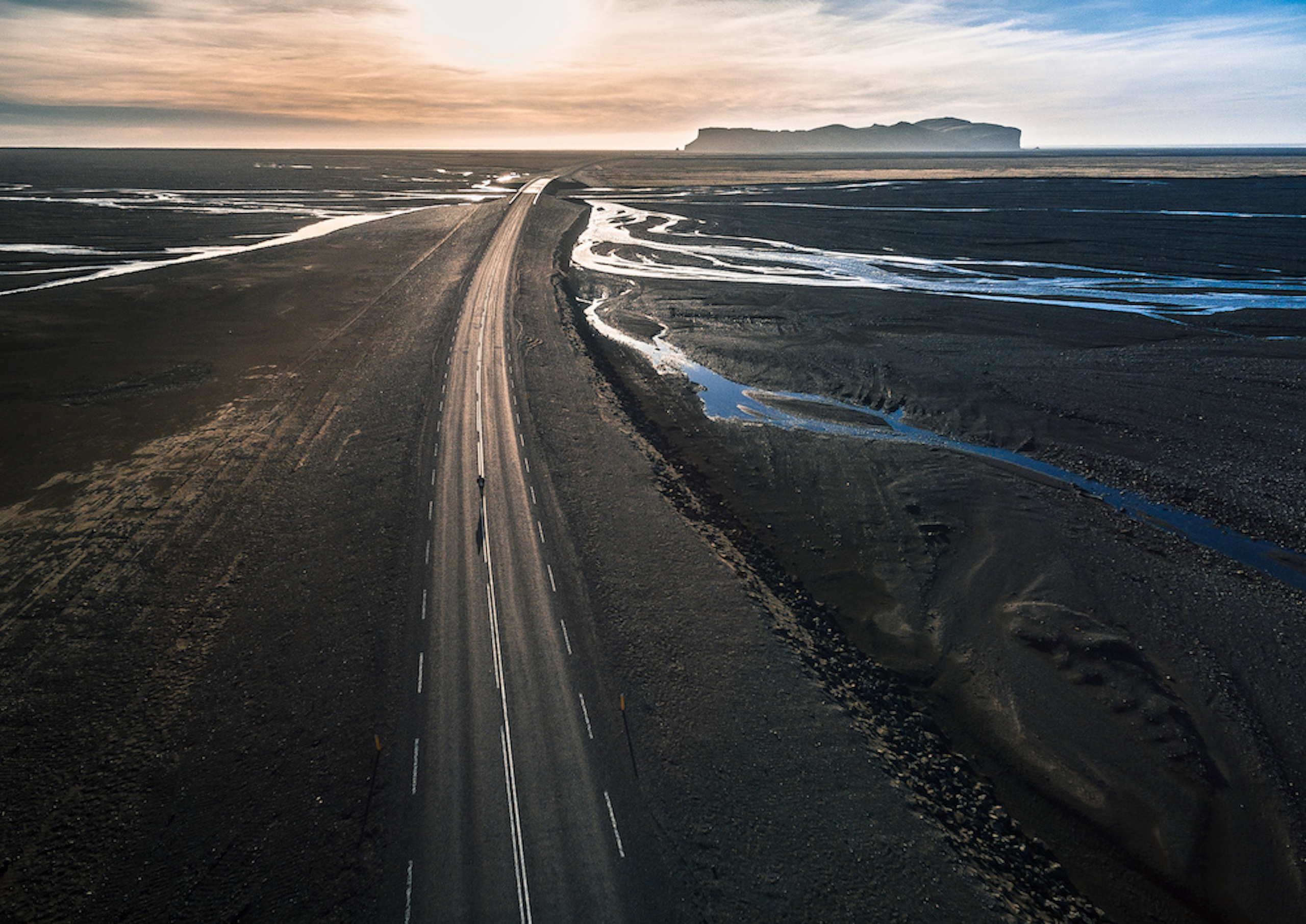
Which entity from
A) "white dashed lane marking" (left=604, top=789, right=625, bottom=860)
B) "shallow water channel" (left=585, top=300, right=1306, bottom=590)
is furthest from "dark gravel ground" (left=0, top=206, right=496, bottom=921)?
"shallow water channel" (left=585, top=300, right=1306, bottom=590)

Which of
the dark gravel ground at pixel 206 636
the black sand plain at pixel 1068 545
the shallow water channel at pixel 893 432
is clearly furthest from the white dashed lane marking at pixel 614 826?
the shallow water channel at pixel 893 432

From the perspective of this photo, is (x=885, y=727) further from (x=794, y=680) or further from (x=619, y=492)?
(x=619, y=492)

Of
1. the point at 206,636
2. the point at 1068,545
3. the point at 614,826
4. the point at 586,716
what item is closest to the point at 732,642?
the point at 586,716

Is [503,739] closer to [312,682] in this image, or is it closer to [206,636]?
[312,682]

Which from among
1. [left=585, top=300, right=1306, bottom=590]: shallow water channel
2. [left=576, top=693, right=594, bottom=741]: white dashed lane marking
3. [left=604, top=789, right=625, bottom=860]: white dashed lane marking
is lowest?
[left=604, top=789, right=625, bottom=860]: white dashed lane marking

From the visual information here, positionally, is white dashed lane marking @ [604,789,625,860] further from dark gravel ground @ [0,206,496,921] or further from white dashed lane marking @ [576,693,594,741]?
dark gravel ground @ [0,206,496,921]

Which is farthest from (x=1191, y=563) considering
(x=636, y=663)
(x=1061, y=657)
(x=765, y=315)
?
(x=765, y=315)
